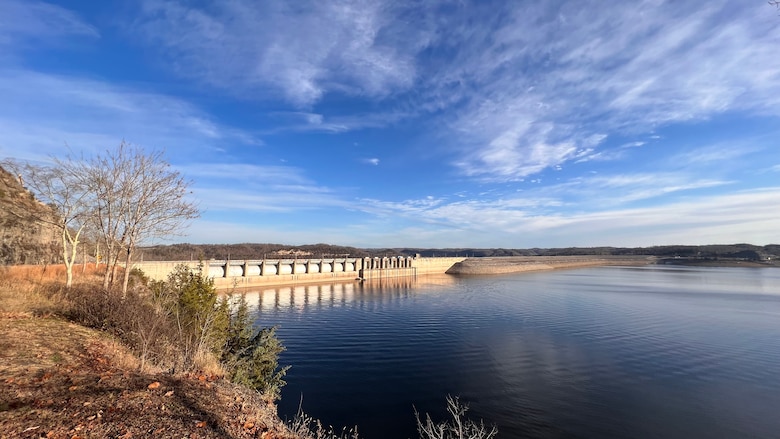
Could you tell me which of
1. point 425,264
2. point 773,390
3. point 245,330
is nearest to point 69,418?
point 245,330

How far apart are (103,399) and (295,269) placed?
68.6 metres

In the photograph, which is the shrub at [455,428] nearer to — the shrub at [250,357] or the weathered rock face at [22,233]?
the shrub at [250,357]

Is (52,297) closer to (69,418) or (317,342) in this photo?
(69,418)

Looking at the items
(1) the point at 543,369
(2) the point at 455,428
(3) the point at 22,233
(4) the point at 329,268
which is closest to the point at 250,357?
(2) the point at 455,428

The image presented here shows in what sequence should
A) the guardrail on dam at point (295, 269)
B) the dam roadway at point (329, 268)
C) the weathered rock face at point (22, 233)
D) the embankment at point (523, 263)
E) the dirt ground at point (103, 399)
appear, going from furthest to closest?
1. the embankment at point (523, 263)
2. the dam roadway at point (329, 268)
3. the guardrail on dam at point (295, 269)
4. the weathered rock face at point (22, 233)
5. the dirt ground at point (103, 399)

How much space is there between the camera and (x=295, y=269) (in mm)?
74000

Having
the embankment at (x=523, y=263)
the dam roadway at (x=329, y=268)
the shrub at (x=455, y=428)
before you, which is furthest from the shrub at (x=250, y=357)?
the embankment at (x=523, y=263)

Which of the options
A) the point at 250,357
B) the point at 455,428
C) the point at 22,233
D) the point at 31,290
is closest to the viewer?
the point at 455,428

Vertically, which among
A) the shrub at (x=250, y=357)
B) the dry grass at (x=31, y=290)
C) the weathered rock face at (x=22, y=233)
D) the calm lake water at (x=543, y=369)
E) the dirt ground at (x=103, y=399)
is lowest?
the calm lake water at (x=543, y=369)

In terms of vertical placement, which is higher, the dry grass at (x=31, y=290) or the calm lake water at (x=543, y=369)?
the dry grass at (x=31, y=290)

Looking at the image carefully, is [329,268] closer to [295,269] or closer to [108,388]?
[295,269]

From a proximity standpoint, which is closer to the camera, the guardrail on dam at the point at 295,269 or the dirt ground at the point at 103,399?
the dirt ground at the point at 103,399

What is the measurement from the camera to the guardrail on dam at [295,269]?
55.4 meters

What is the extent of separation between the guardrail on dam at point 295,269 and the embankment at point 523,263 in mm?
10574
